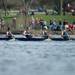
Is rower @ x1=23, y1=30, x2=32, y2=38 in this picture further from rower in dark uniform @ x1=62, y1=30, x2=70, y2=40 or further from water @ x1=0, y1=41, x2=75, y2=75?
rower in dark uniform @ x1=62, y1=30, x2=70, y2=40

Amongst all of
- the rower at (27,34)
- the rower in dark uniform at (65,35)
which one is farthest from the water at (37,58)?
the rower at (27,34)

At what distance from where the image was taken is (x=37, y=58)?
38250 millimetres

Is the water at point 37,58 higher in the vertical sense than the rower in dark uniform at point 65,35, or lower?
lower

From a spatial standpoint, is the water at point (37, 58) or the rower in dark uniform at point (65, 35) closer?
the water at point (37, 58)

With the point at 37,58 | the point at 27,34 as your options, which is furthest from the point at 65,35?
the point at 37,58

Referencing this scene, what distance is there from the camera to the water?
32062 mm

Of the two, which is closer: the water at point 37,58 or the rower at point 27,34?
the water at point 37,58

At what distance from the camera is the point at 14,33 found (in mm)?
55562

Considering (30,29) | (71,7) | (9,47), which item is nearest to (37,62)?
(9,47)

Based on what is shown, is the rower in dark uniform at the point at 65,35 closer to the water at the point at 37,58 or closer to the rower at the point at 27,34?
the water at the point at 37,58

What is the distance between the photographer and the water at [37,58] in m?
32.1

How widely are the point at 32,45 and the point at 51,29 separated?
257 inches

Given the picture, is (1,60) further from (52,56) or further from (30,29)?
(30,29)

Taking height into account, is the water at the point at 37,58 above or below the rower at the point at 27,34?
below
